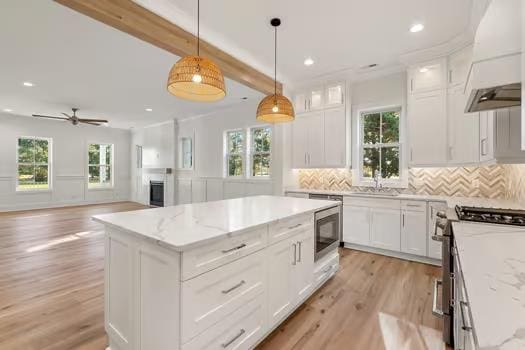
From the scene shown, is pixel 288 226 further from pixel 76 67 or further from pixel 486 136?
pixel 76 67

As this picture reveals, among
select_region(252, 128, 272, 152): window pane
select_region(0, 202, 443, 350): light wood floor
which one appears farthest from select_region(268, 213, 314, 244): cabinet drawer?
select_region(252, 128, 272, 152): window pane

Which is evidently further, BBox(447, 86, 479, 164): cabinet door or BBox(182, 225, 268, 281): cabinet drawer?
BBox(447, 86, 479, 164): cabinet door

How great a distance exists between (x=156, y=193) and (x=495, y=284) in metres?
9.19

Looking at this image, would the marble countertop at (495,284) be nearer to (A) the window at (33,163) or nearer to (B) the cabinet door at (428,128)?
(B) the cabinet door at (428,128)

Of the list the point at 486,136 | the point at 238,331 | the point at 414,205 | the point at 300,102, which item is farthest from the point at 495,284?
the point at 300,102

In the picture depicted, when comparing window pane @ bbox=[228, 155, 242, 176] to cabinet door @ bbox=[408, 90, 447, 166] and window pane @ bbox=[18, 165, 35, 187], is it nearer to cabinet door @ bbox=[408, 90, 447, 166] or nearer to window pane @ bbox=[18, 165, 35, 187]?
cabinet door @ bbox=[408, 90, 447, 166]

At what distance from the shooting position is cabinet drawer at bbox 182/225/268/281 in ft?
4.11

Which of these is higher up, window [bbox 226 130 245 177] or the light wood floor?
window [bbox 226 130 245 177]

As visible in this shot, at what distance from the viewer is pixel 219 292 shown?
1.43 meters

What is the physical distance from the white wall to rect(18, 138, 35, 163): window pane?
15 centimetres

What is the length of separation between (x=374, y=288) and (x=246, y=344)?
177 cm

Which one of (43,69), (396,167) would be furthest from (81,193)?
(396,167)

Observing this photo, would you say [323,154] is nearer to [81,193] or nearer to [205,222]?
[205,222]

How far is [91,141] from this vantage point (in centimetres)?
905
